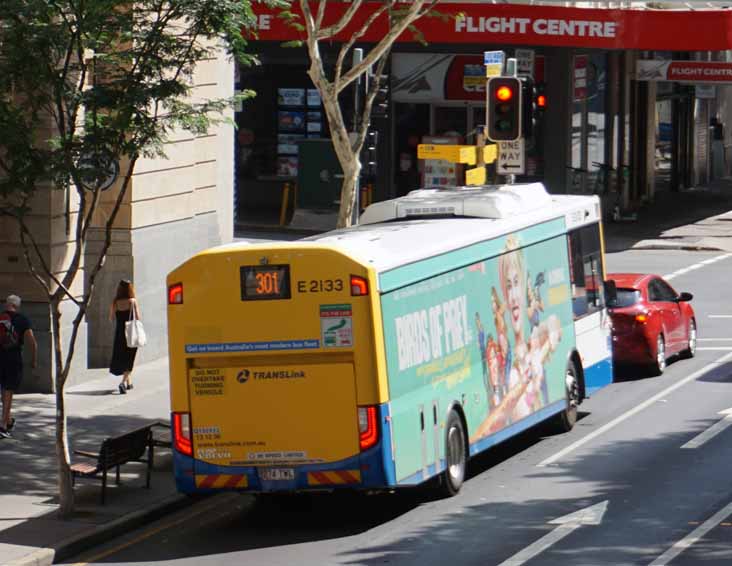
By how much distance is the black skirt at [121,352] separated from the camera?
24016 mm

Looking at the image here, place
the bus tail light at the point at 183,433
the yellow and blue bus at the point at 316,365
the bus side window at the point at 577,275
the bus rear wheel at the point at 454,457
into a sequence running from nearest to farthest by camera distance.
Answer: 1. the yellow and blue bus at the point at 316,365
2. the bus tail light at the point at 183,433
3. the bus rear wheel at the point at 454,457
4. the bus side window at the point at 577,275

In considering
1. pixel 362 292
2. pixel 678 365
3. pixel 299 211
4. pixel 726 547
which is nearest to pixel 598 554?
pixel 726 547

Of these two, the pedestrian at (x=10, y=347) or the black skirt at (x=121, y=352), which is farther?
the black skirt at (x=121, y=352)

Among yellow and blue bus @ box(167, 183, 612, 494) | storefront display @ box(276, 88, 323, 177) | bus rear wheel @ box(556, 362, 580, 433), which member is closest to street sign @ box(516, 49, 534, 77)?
storefront display @ box(276, 88, 323, 177)

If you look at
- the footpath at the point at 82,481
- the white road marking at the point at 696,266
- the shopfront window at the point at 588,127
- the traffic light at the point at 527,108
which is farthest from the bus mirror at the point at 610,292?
the shopfront window at the point at 588,127

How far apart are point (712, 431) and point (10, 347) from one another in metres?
9.23

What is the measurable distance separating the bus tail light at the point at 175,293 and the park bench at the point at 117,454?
1.90 metres

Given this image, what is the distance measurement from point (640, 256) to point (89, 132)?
87.3 ft

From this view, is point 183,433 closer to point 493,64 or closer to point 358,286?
point 358,286

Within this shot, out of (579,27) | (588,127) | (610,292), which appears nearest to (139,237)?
(610,292)

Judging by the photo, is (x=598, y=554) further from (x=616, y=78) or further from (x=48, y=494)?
(x=616, y=78)

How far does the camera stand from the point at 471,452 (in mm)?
18438

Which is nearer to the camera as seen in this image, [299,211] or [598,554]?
[598,554]

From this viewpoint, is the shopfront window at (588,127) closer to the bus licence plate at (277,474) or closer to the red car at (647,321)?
the red car at (647,321)
